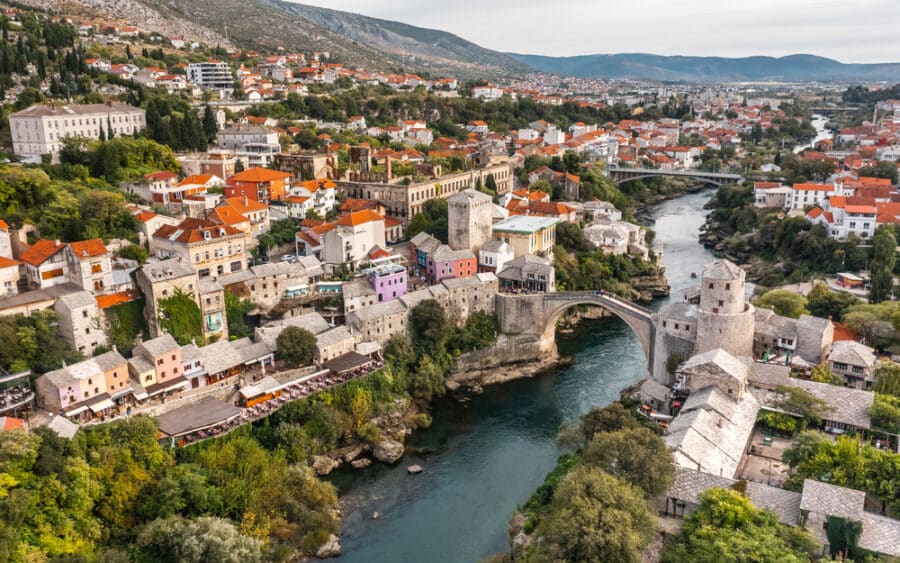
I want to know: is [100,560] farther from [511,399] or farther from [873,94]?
[873,94]

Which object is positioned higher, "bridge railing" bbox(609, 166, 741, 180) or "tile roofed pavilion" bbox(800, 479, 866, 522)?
"bridge railing" bbox(609, 166, 741, 180)

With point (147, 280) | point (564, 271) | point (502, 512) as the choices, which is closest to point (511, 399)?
point (502, 512)

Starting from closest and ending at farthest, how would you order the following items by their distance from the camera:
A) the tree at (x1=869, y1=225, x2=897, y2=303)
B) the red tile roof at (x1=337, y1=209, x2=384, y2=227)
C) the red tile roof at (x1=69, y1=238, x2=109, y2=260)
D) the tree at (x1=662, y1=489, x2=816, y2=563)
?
1. the tree at (x1=662, y1=489, x2=816, y2=563)
2. the red tile roof at (x1=69, y1=238, x2=109, y2=260)
3. the tree at (x1=869, y1=225, x2=897, y2=303)
4. the red tile roof at (x1=337, y1=209, x2=384, y2=227)

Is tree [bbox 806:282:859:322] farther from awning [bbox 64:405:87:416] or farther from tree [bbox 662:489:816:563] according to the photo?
awning [bbox 64:405:87:416]

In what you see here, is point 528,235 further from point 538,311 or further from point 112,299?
point 112,299

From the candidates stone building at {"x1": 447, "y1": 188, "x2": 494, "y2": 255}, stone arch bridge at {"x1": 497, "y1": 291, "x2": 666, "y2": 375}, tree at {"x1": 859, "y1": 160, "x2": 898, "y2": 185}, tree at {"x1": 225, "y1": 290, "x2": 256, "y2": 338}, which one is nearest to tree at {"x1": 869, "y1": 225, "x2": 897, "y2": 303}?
stone arch bridge at {"x1": 497, "y1": 291, "x2": 666, "y2": 375}

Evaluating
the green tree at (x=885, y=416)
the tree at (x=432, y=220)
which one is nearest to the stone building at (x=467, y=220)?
the tree at (x=432, y=220)

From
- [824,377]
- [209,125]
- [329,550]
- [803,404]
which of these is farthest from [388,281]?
[209,125]
